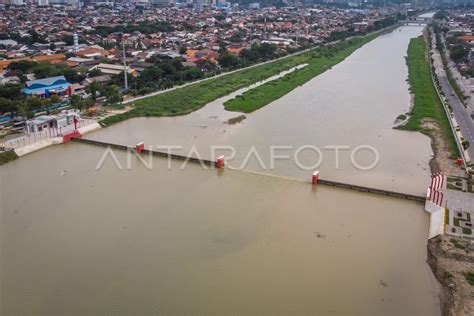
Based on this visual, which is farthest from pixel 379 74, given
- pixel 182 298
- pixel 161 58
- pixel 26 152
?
pixel 182 298

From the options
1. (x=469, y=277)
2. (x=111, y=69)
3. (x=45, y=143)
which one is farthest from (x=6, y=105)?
(x=469, y=277)

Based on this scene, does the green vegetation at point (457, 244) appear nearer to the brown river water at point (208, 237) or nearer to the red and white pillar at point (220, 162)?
the brown river water at point (208, 237)

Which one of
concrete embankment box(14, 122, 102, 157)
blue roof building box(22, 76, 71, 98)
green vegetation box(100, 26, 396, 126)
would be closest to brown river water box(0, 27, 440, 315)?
concrete embankment box(14, 122, 102, 157)

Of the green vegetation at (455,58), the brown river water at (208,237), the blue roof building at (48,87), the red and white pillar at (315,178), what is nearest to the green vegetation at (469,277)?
the brown river water at (208,237)

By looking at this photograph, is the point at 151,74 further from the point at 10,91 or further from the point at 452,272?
the point at 452,272

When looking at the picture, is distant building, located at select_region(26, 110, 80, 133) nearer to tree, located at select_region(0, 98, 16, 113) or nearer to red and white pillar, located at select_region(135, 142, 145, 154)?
tree, located at select_region(0, 98, 16, 113)

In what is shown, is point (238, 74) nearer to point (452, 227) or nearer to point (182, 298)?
point (452, 227)
